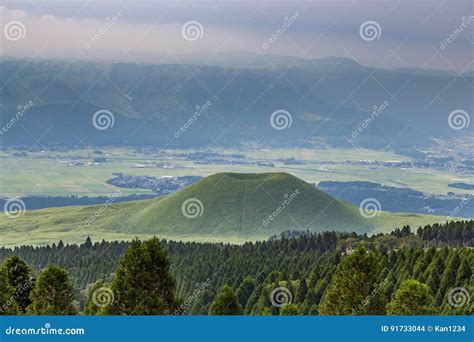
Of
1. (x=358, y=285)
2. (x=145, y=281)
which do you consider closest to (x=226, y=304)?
(x=358, y=285)

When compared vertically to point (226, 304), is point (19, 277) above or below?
below

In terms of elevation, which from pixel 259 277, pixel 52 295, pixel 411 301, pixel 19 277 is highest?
pixel 259 277

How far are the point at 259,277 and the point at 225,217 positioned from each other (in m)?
94.0

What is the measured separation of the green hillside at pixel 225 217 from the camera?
181 meters

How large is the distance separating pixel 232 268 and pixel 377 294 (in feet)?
202

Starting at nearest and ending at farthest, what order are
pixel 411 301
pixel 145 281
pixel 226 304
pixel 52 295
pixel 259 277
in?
pixel 145 281 < pixel 52 295 < pixel 226 304 < pixel 411 301 < pixel 259 277

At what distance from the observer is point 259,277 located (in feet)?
302

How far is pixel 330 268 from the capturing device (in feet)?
260

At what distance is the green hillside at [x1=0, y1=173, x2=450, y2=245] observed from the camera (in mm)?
180625

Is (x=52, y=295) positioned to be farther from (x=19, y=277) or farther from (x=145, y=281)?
(x=19, y=277)

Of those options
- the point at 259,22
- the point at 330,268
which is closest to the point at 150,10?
the point at 259,22

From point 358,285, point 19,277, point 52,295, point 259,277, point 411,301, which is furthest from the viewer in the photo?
point 259,277

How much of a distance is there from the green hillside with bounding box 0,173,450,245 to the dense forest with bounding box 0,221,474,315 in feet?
116

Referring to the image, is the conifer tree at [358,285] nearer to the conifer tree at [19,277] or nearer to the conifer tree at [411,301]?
the conifer tree at [411,301]
